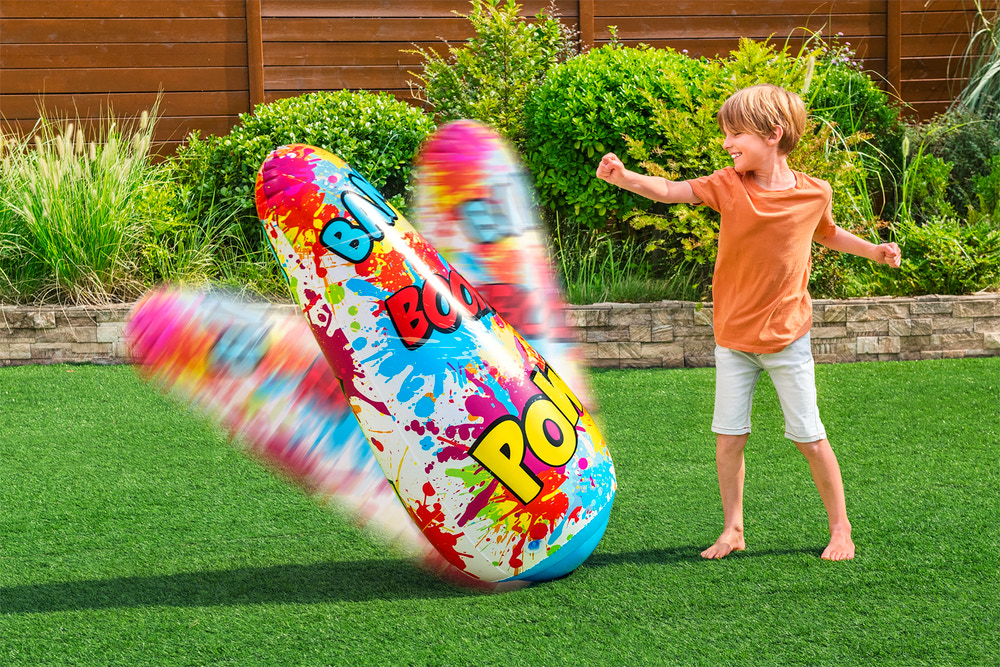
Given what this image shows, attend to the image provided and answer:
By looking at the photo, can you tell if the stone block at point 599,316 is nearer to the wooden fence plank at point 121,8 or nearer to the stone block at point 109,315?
the stone block at point 109,315

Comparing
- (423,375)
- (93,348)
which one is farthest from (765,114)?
(93,348)

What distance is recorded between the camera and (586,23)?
8156 millimetres

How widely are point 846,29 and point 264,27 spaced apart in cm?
537

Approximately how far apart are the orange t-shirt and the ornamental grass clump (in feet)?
16.2

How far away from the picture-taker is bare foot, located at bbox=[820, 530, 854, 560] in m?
2.71

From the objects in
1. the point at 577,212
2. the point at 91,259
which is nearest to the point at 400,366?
the point at 577,212

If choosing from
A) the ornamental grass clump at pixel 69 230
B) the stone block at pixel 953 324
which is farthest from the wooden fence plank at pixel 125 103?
the stone block at pixel 953 324

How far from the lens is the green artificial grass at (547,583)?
221 centimetres

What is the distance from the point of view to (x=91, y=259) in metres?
6.30

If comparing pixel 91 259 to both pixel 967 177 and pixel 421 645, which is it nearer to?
pixel 421 645

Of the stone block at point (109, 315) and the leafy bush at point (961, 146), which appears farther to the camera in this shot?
the leafy bush at point (961, 146)

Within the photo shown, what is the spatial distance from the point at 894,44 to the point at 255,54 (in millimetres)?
5882

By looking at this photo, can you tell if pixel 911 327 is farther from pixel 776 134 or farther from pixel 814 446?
pixel 776 134

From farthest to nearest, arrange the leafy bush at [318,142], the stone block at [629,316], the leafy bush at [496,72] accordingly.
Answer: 1. the leafy bush at [496,72]
2. the leafy bush at [318,142]
3. the stone block at [629,316]
